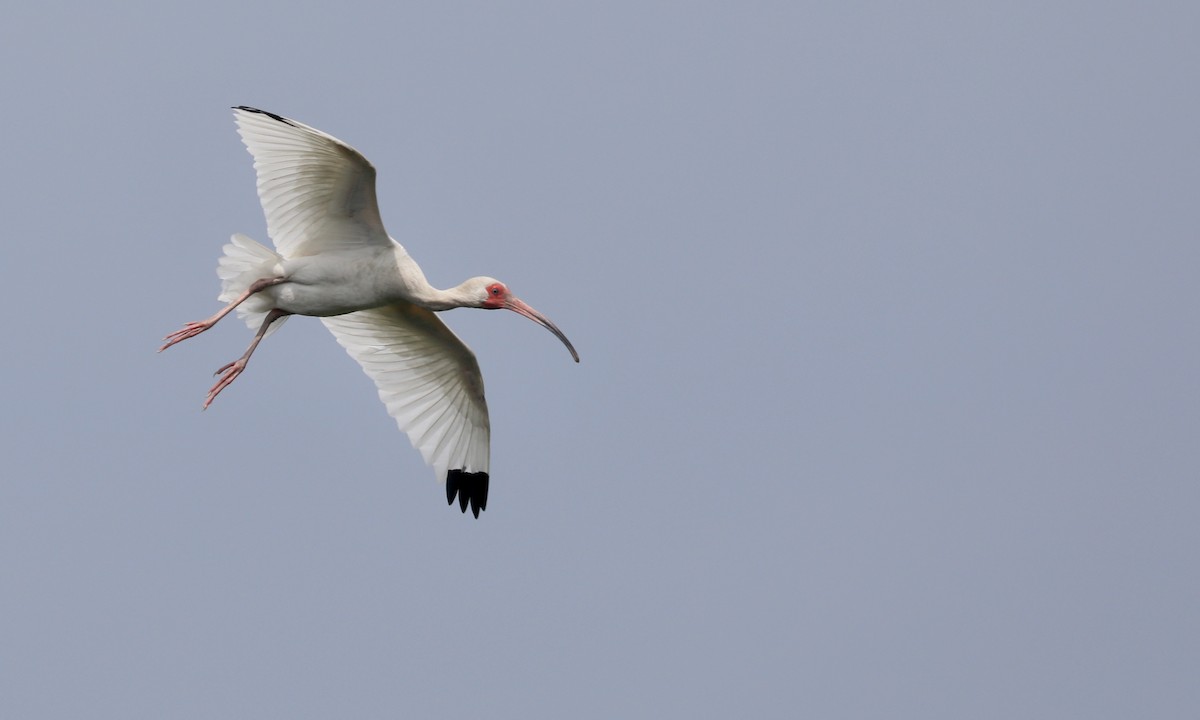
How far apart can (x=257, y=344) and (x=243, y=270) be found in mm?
1111

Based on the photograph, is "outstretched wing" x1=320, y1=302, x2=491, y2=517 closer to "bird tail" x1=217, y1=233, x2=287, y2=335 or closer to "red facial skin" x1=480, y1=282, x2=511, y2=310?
"red facial skin" x1=480, y1=282, x2=511, y2=310

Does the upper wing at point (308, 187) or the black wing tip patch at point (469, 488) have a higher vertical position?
the upper wing at point (308, 187)

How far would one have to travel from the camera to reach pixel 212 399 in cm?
2302

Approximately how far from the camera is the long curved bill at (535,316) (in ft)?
79.4

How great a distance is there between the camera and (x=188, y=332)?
2256cm

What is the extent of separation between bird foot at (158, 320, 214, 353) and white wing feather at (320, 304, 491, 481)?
3342 mm

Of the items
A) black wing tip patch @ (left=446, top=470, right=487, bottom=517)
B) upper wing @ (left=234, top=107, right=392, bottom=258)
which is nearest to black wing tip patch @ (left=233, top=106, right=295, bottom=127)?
upper wing @ (left=234, top=107, right=392, bottom=258)

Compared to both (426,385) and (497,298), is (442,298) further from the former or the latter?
(426,385)

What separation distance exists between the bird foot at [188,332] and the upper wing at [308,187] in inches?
53.6

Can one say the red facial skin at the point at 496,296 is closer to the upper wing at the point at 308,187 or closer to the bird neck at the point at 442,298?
the bird neck at the point at 442,298

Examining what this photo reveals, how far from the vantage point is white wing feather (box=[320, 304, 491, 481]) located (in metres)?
25.8

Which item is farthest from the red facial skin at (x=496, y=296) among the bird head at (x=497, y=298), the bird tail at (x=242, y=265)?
the bird tail at (x=242, y=265)

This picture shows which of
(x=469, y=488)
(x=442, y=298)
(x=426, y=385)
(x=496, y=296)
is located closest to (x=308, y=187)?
(x=442, y=298)

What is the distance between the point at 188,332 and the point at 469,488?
517 cm
